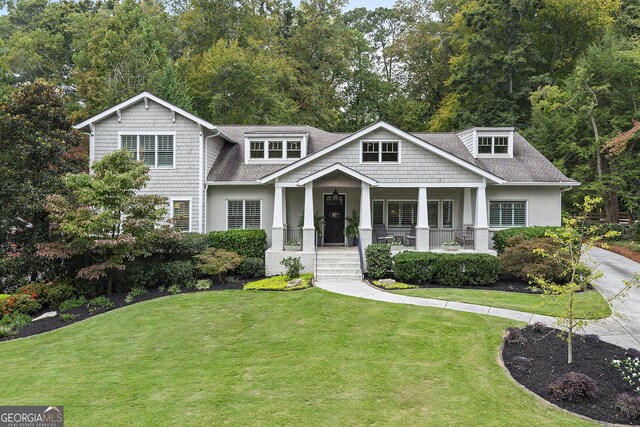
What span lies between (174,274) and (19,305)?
179 inches

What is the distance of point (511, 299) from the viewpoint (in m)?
11.7

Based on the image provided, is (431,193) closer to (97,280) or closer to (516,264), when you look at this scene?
(516,264)

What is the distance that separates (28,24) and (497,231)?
53.1 meters

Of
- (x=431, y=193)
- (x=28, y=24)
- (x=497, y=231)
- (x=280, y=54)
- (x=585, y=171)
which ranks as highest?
(x=28, y=24)

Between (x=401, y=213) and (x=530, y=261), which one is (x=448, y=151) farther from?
(x=530, y=261)

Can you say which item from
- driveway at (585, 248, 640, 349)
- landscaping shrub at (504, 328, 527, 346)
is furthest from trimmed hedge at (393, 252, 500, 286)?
landscaping shrub at (504, 328, 527, 346)

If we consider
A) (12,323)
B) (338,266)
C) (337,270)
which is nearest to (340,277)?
(337,270)

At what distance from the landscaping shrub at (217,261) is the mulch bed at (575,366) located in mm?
9610

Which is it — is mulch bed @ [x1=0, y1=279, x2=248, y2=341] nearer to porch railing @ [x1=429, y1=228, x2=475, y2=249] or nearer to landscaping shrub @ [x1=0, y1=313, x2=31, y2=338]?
landscaping shrub @ [x1=0, y1=313, x2=31, y2=338]

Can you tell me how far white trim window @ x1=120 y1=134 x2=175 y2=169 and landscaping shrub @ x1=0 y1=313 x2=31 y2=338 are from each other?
26.4 feet

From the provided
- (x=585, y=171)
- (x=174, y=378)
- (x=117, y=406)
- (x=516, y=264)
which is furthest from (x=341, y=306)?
(x=585, y=171)

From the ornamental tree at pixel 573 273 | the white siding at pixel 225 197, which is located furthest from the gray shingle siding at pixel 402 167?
the ornamental tree at pixel 573 273

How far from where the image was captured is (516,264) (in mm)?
13961

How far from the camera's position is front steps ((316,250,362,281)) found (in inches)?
567
